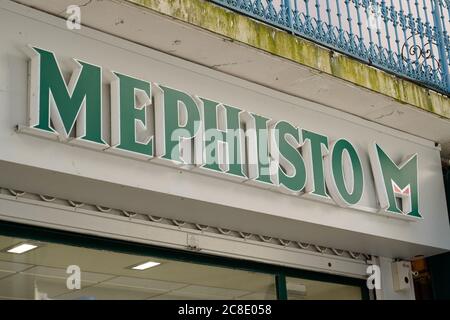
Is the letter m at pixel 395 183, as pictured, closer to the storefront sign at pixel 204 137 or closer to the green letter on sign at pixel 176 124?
the storefront sign at pixel 204 137

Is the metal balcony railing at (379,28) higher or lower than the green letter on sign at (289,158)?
higher

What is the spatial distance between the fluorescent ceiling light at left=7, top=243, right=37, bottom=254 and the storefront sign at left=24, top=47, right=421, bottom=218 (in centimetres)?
91

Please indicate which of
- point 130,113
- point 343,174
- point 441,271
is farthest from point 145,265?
point 441,271

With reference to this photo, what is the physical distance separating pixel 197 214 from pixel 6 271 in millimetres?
1590

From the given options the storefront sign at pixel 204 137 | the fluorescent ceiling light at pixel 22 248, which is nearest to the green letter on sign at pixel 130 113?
the storefront sign at pixel 204 137

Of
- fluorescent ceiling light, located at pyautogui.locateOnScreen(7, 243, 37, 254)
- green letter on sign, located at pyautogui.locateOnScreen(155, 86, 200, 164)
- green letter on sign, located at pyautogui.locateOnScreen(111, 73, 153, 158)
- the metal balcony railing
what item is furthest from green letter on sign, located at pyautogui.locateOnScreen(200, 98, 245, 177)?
fluorescent ceiling light, located at pyautogui.locateOnScreen(7, 243, 37, 254)

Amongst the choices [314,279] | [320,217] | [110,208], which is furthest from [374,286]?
[110,208]

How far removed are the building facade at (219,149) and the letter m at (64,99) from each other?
11 mm

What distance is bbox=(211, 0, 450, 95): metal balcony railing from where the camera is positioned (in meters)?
8.04

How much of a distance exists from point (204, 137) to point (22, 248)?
64.4 inches

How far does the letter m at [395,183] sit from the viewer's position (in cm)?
850

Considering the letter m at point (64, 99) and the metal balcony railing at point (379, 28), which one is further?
the metal balcony railing at point (379, 28)

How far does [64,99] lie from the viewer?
21.6ft

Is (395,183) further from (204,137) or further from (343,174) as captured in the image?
(204,137)
